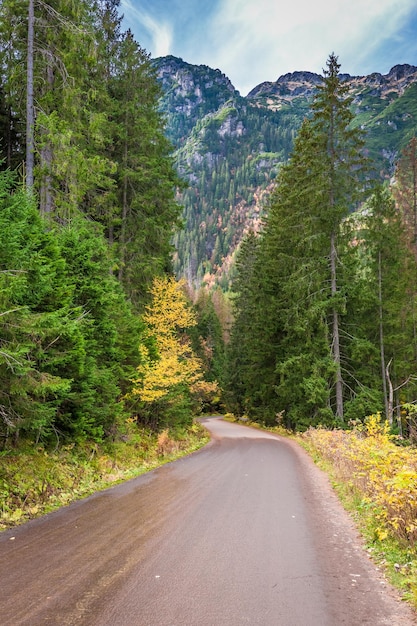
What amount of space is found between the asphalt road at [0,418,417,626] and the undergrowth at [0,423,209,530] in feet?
1.34

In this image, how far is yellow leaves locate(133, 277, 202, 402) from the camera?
1550 cm

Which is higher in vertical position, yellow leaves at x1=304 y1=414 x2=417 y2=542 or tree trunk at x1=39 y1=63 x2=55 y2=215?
tree trunk at x1=39 y1=63 x2=55 y2=215

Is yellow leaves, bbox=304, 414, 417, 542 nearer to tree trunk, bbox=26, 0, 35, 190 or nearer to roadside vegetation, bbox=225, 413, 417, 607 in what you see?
roadside vegetation, bbox=225, 413, 417, 607

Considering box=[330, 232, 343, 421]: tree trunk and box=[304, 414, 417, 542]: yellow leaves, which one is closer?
box=[304, 414, 417, 542]: yellow leaves

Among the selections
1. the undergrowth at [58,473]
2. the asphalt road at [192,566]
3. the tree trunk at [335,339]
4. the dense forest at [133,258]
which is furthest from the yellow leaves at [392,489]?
the tree trunk at [335,339]

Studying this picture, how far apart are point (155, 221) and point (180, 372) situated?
7.93 meters

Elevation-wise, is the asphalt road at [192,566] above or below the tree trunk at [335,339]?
below

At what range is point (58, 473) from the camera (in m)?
8.38

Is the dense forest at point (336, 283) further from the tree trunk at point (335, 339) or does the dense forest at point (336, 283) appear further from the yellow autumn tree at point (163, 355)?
the yellow autumn tree at point (163, 355)

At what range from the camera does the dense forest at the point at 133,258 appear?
27.6 feet

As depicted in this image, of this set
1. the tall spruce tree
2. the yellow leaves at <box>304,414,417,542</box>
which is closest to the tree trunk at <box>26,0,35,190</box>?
the yellow leaves at <box>304,414,417,542</box>

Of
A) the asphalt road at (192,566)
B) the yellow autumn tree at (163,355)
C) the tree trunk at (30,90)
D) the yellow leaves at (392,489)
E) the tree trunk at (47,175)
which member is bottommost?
the asphalt road at (192,566)

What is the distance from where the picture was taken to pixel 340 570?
16.1 feet

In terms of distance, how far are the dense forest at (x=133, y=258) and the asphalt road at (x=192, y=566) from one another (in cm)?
234
